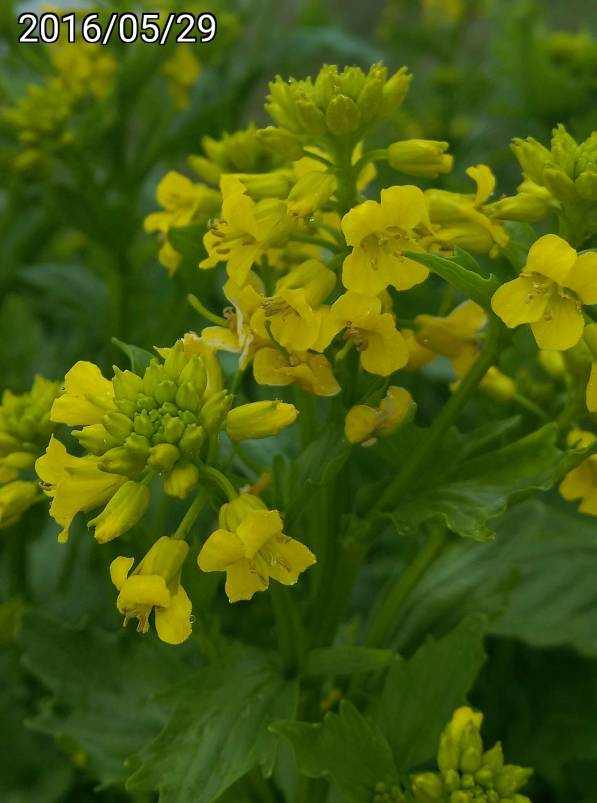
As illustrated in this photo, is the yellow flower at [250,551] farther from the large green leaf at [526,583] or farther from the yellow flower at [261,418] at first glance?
the large green leaf at [526,583]

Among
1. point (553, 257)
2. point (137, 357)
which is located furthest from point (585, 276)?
point (137, 357)

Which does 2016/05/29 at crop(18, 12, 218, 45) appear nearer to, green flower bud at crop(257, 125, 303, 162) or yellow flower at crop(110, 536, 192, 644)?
green flower bud at crop(257, 125, 303, 162)

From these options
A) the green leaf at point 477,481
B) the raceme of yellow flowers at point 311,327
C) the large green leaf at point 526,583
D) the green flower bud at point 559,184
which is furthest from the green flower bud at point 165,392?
the large green leaf at point 526,583

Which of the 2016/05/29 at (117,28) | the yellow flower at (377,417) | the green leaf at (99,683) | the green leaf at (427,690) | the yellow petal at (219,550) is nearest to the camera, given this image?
the yellow petal at (219,550)

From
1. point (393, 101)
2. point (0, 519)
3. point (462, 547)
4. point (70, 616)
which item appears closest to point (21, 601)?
point (70, 616)

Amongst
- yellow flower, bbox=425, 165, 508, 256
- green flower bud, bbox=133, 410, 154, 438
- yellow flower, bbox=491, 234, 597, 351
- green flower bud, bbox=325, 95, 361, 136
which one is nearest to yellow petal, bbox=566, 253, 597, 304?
yellow flower, bbox=491, 234, 597, 351

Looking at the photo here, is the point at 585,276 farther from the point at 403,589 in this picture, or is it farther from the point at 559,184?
the point at 403,589

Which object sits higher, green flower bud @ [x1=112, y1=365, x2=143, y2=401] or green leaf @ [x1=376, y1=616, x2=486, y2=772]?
green flower bud @ [x1=112, y1=365, x2=143, y2=401]
